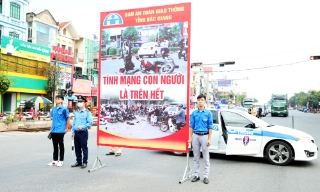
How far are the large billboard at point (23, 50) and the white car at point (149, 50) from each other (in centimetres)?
2319

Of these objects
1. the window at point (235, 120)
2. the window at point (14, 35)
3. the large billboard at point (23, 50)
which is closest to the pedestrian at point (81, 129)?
the window at point (235, 120)

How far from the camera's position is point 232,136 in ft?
27.1

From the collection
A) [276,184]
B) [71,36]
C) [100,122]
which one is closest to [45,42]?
[71,36]

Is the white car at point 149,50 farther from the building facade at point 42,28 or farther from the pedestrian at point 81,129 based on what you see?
the building facade at point 42,28

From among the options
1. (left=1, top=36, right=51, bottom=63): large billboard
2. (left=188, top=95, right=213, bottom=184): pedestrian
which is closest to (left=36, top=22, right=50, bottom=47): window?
(left=1, top=36, right=51, bottom=63): large billboard

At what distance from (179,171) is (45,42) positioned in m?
31.0

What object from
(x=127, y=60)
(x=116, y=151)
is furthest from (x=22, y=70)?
(x=127, y=60)

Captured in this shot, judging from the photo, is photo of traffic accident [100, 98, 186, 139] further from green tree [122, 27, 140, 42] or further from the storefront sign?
the storefront sign

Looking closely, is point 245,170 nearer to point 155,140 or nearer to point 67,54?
point 155,140

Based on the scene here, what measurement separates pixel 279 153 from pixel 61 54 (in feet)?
98.4

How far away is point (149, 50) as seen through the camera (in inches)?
260

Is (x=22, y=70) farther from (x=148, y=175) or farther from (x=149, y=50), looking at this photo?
(x=148, y=175)

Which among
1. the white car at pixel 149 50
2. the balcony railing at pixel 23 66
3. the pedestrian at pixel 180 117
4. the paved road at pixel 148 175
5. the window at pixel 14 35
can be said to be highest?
the window at pixel 14 35

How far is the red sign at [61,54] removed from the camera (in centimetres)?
3238
